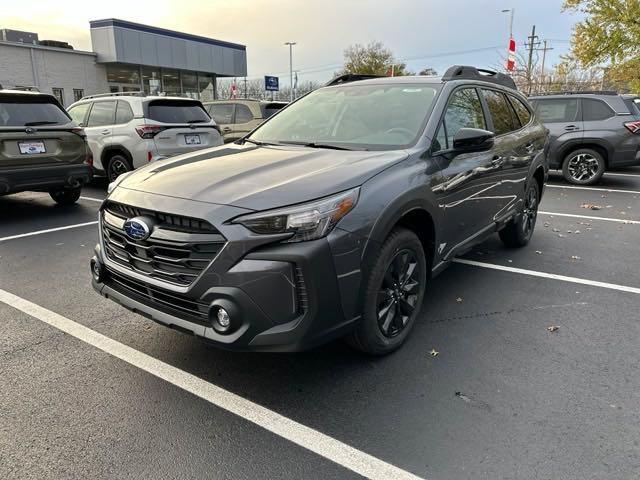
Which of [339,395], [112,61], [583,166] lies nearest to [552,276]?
[339,395]

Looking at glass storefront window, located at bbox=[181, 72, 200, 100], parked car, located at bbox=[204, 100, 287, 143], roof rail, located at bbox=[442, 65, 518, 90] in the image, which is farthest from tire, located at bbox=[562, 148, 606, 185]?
glass storefront window, located at bbox=[181, 72, 200, 100]

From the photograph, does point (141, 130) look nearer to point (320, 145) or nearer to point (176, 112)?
point (176, 112)

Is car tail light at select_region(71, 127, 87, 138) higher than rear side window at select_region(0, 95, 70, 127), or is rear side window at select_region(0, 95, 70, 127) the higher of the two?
rear side window at select_region(0, 95, 70, 127)

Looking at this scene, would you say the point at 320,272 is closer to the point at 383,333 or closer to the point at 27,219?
the point at 383,333

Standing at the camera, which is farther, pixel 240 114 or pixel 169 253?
pixel 240 114

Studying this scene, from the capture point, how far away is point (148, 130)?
27.5 feet

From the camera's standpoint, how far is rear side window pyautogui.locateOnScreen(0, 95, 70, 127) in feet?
21.7

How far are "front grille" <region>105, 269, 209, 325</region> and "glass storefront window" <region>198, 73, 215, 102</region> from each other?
30.8 metres

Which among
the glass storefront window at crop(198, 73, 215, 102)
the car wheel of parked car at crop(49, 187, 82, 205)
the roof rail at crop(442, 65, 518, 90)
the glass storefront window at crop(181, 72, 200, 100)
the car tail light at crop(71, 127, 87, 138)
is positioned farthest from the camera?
the glass storefront window at crop(198, 73, 215, 102)

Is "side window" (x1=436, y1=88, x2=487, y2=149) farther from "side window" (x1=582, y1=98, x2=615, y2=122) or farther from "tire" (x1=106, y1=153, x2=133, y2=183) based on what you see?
"side window" (x1=582, y1=98, x2=615, y2=122)

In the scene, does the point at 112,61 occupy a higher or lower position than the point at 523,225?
higher

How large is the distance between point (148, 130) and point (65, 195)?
174cm

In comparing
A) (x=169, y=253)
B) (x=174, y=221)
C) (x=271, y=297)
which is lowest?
(x=271, y=297)

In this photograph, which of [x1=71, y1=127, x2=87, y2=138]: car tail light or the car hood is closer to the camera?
the car hood
